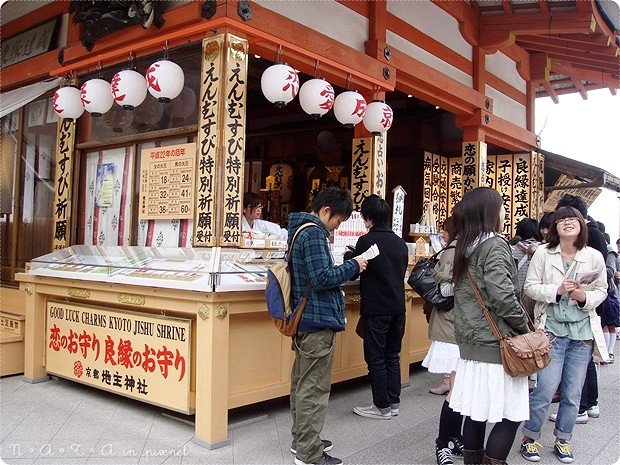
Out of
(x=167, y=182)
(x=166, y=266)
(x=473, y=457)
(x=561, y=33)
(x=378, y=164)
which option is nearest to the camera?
(x=473, y=457)

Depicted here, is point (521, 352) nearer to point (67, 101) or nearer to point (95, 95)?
point (95, 95)

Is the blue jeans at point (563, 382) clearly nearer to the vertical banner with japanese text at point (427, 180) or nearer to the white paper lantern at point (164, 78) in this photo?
the white paper lantern at point (164, 78)

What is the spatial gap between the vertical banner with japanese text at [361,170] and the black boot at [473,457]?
4.02 metres

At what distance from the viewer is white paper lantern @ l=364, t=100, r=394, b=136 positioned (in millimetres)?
6590

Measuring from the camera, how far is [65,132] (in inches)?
268

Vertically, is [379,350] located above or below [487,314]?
below

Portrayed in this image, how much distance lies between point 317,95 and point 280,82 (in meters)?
0.54

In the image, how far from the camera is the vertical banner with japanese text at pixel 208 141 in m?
5.04

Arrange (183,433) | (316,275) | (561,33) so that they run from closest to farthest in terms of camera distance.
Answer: (316,275) → (183,433) → (561,33)

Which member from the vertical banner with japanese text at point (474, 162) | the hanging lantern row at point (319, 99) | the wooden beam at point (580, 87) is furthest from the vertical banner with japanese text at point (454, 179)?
the hanging lantern row at point (319, 99)

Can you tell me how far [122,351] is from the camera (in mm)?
5129

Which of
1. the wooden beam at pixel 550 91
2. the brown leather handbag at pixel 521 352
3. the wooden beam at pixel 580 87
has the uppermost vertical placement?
the wooden beam at pixel 580 87

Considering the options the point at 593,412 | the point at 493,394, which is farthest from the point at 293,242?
the point at 593,412

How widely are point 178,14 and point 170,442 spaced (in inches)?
159
